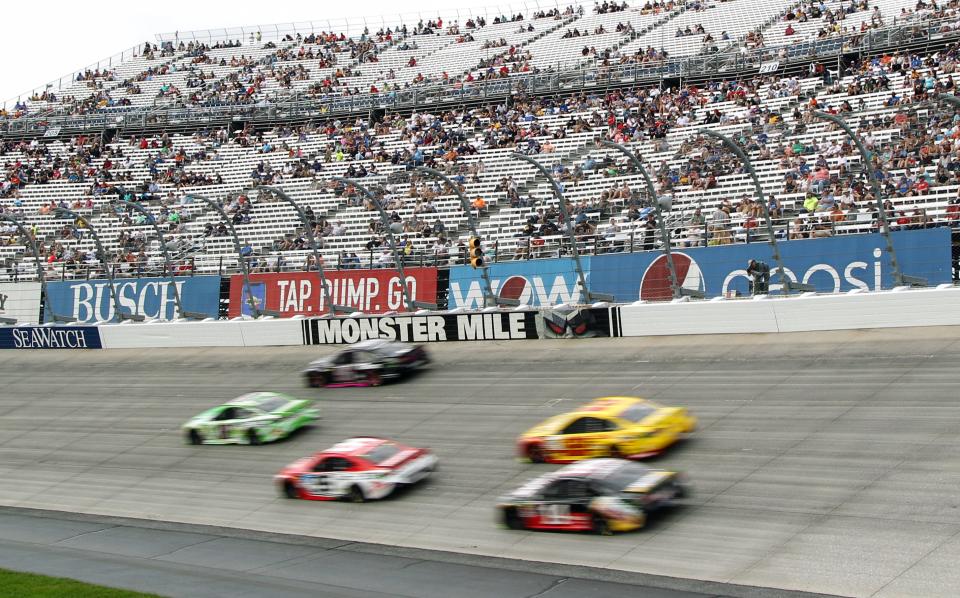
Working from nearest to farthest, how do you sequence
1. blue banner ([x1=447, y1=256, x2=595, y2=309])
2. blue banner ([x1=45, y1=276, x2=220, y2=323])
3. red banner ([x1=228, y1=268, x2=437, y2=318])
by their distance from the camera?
blue banner ([x1=447, y1=256, x2=595, y2=309]) → red banner ([x1=228, y1=268, x2=437, y2=318]) → blue banner ([x1=45, y1=276, x2=220, y2=323])

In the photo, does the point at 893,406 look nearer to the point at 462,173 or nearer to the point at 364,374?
the point at 364,374

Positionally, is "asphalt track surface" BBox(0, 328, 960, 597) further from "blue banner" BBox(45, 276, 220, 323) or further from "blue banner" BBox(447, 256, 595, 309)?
"blue banner" BBox(45, 276, 220, 323)

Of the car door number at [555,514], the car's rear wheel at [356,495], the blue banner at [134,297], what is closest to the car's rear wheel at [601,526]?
the car door number at [555,514]

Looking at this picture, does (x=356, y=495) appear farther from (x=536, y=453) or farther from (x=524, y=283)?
(x=524, y=283)

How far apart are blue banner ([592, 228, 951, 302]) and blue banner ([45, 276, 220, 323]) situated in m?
15.8

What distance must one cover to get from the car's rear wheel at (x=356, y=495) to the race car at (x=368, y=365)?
8.90 meters

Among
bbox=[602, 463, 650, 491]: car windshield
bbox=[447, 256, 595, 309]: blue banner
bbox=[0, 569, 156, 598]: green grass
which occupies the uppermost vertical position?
bbox=[447, 256, 595, 309]: blue banner

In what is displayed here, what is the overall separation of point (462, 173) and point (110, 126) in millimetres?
28032

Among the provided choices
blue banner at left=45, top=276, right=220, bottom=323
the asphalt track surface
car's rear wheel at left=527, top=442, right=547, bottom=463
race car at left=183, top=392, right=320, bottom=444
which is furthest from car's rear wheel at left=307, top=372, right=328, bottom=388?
car's rear wheel at left=527, top=442, right=547, bottom=463

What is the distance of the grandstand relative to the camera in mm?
34094

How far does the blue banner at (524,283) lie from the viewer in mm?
31953

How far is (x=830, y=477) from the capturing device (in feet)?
58.5

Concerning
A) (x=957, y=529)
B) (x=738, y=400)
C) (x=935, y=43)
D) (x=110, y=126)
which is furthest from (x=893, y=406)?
(x=110, y=126)

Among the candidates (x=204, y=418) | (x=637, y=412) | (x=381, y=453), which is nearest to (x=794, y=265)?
(x=637, y=412)
